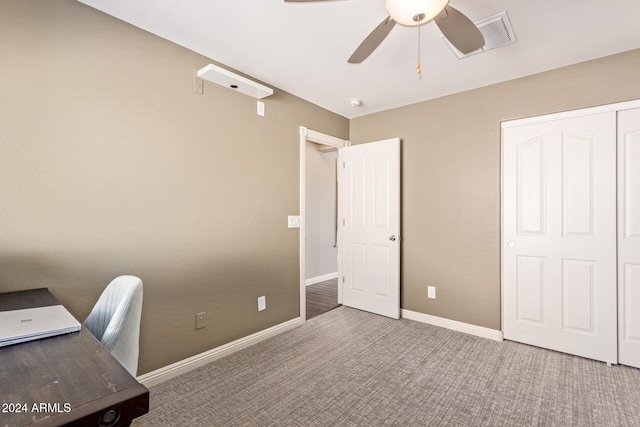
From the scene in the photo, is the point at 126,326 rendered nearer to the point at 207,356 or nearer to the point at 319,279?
the point at 207,356

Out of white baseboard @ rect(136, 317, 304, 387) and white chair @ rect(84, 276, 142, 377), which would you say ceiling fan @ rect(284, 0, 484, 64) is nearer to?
white chair @ rect(84, 276, 142, 377)

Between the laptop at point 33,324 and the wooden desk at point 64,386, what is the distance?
0.03 metres

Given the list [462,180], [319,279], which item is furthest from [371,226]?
[319,279]

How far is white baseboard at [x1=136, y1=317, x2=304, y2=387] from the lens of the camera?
7.29 feet

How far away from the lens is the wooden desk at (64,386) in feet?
2.21

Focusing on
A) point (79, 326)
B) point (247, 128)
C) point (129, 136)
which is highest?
point (247, 128)

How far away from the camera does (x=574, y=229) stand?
2.66 m

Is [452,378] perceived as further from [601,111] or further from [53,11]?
[53,11]

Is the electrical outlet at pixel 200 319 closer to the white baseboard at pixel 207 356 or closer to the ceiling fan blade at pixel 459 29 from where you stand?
the white baseboard at pixel 207 356

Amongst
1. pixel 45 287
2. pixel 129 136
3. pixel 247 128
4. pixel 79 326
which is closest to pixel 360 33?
pixel 247 128

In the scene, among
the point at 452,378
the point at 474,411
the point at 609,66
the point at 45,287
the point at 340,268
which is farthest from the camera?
the point at 340,268

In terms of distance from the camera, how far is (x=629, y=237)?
8.04ft

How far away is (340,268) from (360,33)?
9.09ft

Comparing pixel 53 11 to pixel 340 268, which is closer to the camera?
pixel 53 11
